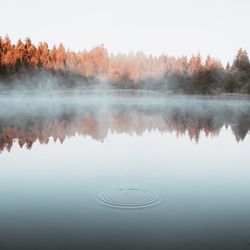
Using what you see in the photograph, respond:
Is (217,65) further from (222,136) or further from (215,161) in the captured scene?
(215,161)

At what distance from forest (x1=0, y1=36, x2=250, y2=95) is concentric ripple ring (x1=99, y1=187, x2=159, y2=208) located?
8427 centimetres

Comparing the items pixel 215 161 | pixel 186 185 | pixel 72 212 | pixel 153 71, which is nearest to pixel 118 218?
pixel 72 212

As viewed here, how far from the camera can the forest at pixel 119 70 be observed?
312 feet

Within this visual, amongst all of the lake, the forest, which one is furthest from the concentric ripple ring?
the forest

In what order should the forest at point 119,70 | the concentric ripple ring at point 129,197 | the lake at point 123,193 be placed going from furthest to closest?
the forest at point 119,70 → the concentric ripple ring at point 129,197 → the lake at point 123,193

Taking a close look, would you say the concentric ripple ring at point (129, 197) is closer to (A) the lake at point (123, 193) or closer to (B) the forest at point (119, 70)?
(A) the lake at point (123, 193)

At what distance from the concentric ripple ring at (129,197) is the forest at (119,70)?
84.3 m

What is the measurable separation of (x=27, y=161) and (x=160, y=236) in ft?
33.8

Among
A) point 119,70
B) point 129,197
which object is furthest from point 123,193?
point 119,70

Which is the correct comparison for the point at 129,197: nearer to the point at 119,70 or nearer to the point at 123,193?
the point at 123,193

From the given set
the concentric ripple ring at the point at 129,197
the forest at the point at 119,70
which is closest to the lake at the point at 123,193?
the concentric ripple ring at the point at 129,197

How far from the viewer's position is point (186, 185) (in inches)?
545

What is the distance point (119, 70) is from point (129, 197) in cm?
12333

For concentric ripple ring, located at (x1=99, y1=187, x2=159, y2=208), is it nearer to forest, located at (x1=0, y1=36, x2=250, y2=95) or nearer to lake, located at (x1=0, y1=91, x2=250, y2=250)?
lake, located at (x1=0, y1=91, x2=250, y2=250)
